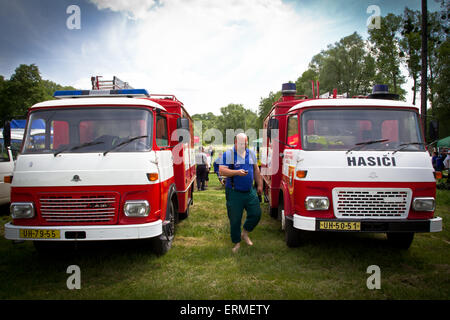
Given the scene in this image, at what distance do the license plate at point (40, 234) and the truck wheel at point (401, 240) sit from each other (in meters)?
5.65

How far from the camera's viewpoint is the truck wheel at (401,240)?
5.51 metres

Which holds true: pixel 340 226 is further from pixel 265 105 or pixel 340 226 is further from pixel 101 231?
pixel 265 105

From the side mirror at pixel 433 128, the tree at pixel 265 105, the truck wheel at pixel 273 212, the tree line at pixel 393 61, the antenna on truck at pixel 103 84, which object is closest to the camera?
the side mirror at pixel 433 128

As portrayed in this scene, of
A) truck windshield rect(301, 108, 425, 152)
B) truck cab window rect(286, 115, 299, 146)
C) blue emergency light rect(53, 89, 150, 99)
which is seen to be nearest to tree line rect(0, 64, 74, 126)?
blue emergency light rect(53, 89, 150, 99)

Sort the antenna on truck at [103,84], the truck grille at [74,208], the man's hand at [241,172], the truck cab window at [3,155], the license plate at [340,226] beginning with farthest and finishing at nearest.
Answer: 1. the truck cab window at [3,155]
2. the antenna on truck at [103,84]
3. the man's hand at [241,172]
4. the license plate at [340,226]
5. the truck grille at [74,208]

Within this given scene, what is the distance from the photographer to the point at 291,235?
5531mm

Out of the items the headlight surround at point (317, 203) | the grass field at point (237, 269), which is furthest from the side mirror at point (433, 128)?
the headlight surround at point (317, 203)

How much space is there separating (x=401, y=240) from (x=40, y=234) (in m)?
5.96

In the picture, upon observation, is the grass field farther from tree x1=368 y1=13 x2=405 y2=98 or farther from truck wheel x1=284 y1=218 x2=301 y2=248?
tree x1=368 y1=13 x2=405 y2=98

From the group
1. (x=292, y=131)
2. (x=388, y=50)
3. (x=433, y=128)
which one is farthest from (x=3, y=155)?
(x=388, y=50)

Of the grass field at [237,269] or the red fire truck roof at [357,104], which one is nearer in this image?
the grass field at [237,269]

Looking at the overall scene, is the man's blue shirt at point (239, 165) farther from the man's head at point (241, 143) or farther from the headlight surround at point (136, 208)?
the headlight surround at point (136, 208)
